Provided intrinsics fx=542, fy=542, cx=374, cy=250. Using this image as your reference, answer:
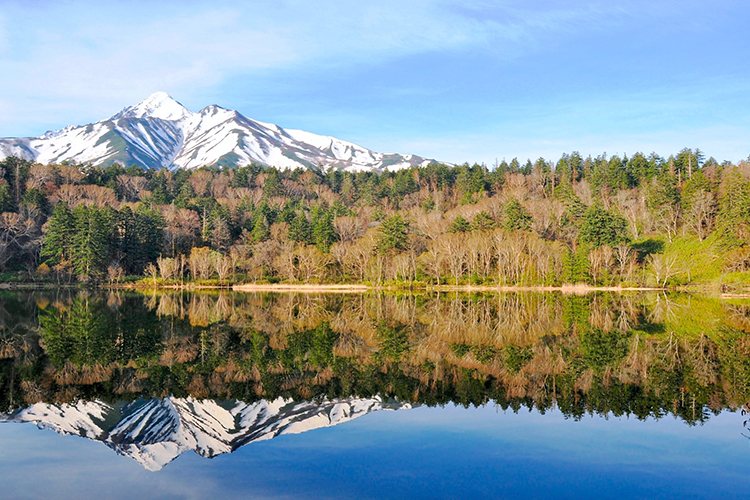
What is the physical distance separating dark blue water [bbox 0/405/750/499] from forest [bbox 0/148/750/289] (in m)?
47.9

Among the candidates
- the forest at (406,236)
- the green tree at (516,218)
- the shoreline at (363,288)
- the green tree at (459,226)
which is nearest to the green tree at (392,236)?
the forest at (406,236)

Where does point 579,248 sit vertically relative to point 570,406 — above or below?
above

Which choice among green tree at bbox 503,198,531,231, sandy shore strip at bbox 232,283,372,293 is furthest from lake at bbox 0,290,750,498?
green tree at bbox 503,198,531,231

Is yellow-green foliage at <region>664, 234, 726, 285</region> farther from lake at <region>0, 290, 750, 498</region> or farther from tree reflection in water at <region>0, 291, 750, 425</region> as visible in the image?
lake at <region>0, 290, 750, 498</region>

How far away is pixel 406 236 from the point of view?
64688 mm

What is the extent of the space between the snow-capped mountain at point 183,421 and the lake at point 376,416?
47mm

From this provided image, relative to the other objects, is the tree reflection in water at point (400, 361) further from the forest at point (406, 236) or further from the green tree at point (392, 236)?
the green tree at point (392, 236)

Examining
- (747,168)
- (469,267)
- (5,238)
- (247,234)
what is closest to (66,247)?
(5,238)

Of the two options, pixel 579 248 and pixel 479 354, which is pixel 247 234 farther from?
pixel 479 354

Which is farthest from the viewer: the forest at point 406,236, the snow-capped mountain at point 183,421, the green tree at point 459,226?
the green tree at point 459,226

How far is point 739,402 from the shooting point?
34.9 ft

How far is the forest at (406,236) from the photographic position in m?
57.5

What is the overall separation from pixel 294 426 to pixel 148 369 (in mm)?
6283

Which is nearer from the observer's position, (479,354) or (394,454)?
(394,454)
